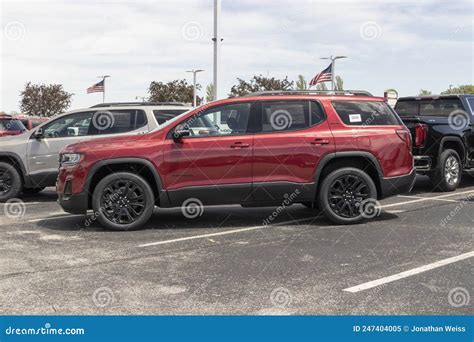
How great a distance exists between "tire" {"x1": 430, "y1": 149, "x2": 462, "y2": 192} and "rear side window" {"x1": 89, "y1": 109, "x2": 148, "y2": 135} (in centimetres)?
559

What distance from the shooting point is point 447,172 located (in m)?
10.6

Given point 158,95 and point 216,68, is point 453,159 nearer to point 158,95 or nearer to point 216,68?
point 216,68

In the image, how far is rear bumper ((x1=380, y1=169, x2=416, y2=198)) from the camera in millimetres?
7348

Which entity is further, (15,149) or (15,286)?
(15,149)

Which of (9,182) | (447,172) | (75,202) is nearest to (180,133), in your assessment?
(75,202)

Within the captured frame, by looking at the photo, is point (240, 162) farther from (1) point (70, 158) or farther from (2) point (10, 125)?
(2) point (10, 125)

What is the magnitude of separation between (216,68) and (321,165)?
41.6 ft

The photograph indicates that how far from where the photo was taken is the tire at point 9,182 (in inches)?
384

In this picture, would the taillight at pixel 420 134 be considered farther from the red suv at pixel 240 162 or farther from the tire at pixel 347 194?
the tire at pixel 347 194

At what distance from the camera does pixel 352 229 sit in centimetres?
697

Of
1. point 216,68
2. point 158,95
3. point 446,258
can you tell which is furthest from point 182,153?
point 158,95

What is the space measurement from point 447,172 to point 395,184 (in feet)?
12.2

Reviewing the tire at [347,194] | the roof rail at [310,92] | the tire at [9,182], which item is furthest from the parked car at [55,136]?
the tire at [347,194]

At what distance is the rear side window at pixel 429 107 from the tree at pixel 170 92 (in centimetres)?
3671
